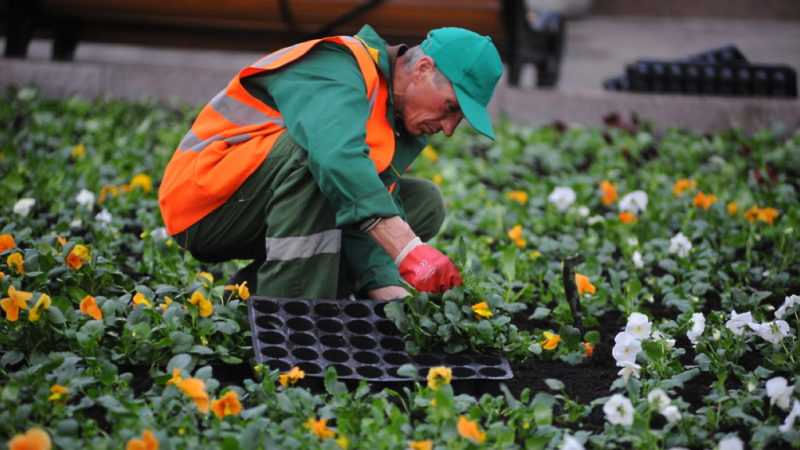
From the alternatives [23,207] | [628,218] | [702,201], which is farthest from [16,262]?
[702,201]

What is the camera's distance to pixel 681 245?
10.8ft

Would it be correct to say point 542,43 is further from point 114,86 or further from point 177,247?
point 177,247

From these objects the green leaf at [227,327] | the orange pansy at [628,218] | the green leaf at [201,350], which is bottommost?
the orange pansy at [628,218]

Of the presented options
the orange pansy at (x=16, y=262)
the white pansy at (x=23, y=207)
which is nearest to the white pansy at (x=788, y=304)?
the orange pansy at (x=16, y=262)

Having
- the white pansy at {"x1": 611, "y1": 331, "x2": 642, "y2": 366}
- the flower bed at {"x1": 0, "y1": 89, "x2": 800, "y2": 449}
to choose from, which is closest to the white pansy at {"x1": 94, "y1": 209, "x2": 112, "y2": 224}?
the flower bed at {"x1": 0, "y1": 89, "x2": 800, "y2": 449}

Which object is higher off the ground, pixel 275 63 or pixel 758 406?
pixel 275 63

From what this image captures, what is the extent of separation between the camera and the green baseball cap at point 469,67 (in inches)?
96.3

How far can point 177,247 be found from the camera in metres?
3.13

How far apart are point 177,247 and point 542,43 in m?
3.29

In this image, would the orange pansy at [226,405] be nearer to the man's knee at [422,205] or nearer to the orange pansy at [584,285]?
the man's knee at [422,205]

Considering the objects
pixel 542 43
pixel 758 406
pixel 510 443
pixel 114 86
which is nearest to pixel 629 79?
pixel 542 43

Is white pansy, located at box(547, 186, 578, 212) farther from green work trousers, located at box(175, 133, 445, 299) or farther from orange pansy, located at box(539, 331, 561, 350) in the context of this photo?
orange pansy, located at box(539, 331, 561, 350)

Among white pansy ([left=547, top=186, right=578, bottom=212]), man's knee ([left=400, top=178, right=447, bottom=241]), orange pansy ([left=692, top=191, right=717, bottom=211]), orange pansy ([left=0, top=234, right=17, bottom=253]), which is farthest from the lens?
white pansy ([left=547, top=186, right=578, bottom=212])

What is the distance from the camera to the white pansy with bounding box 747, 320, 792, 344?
7.94 ft
